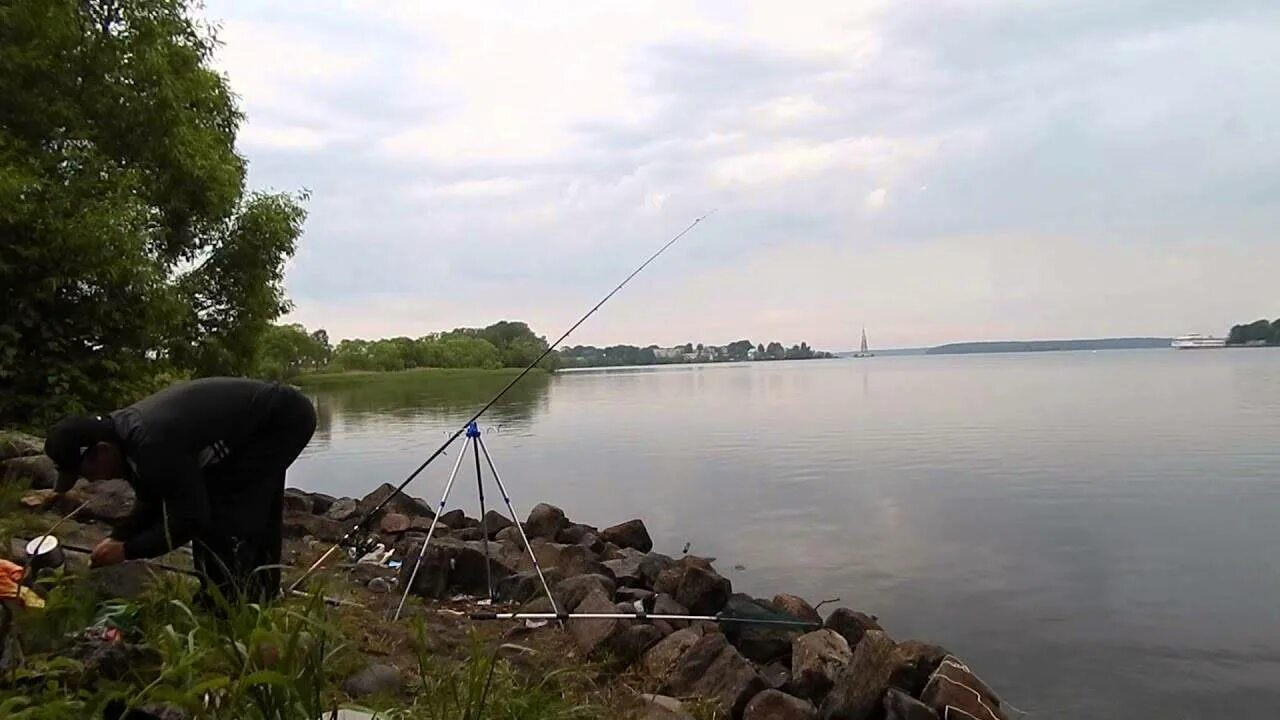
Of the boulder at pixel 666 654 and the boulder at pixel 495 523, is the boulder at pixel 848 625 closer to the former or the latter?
the boulder at pixel 666 654

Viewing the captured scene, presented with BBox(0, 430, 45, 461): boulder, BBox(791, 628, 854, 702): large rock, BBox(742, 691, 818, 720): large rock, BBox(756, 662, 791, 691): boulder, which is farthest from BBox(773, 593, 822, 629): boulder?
BBox(0, 430, 45, 461): boulder

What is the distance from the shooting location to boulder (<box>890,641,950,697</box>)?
19.6 feet

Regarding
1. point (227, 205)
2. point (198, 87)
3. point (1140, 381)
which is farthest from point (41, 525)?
point (1140, 381)

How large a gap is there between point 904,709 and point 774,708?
0.84 m

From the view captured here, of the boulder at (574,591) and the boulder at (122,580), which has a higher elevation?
the boulder at (122,580)

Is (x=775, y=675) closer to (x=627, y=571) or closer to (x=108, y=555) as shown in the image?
(x=627, y=571)

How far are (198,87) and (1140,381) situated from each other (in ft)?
171

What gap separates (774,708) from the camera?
531 centimetres

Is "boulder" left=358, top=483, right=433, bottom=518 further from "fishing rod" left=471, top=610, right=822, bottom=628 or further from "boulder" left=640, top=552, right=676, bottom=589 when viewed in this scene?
"fishing rod" left=471, top=610, right=822, bottom=628

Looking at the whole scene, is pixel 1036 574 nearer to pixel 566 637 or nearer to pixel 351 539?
pixel 566 637

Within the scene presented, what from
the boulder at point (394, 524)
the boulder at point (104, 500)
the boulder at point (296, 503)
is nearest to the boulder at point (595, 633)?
the boulder at point (104, 500)

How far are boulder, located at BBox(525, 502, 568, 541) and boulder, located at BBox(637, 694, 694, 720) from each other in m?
6.09

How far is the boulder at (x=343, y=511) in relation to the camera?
11.2 metres

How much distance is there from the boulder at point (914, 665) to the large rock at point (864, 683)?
0.37ft
